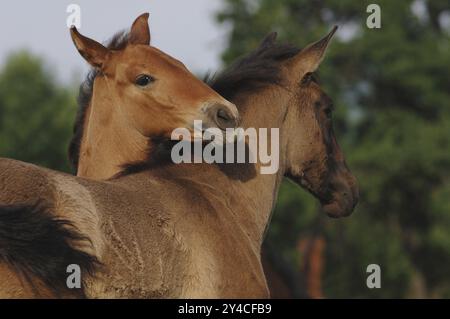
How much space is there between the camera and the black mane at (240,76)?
21.8ft

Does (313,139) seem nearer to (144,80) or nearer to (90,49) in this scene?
(144,80)

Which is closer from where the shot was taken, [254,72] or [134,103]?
[134,103]

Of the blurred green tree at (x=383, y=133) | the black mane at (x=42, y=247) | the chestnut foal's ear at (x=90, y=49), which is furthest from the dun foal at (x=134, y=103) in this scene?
the blurred green tree at (x=383, y=133)

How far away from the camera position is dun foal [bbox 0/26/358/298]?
4.52 meters

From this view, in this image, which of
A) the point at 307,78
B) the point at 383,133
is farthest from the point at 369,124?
the point at 307,78

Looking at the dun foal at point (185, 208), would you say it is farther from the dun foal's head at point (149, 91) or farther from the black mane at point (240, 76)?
the dun foal's head at point (149, 91)

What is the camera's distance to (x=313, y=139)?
6.90 m

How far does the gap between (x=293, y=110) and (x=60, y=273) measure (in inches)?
108

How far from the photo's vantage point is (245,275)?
550 centimetres

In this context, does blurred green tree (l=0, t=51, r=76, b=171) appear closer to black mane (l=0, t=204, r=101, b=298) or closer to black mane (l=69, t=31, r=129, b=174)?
black mane (l=69, t=31, r=129, b=174)

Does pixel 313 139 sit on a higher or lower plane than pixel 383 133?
lower

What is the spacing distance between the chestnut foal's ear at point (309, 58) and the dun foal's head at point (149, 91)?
0.86 meters

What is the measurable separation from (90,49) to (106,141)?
0.60 meters
